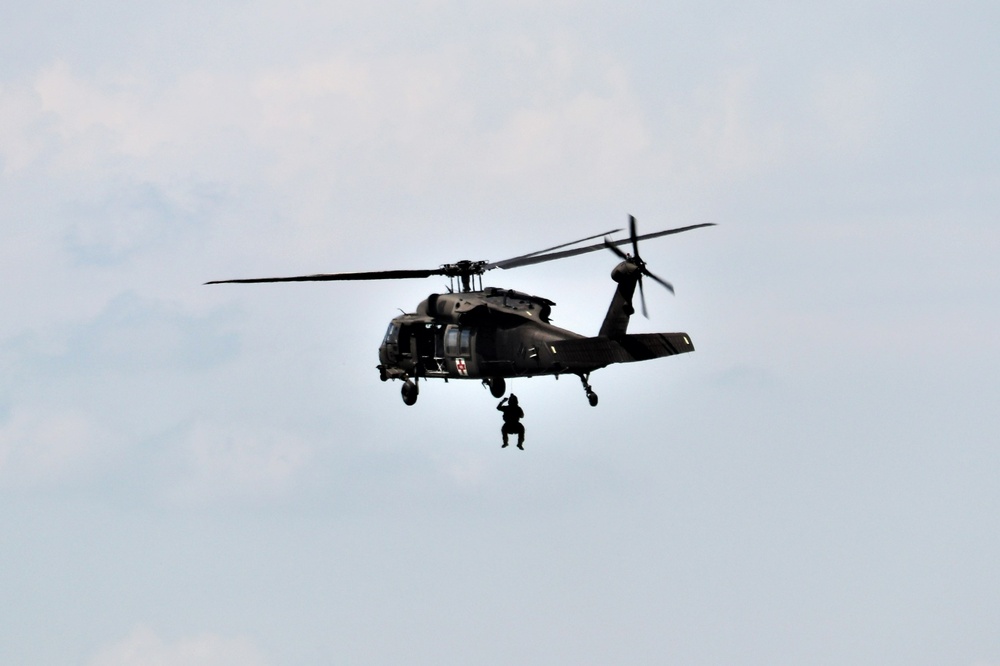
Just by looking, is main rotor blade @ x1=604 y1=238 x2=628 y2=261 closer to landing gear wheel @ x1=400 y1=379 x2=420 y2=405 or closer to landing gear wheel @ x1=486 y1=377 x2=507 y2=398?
landing gear wheel @ x1=486 y1=377 x2=507 y2=398

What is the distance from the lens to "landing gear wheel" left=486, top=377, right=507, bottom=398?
7225 centimetres

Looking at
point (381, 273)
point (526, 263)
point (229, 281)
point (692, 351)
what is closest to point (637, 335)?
point (692, 351)

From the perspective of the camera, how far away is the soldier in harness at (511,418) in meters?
72.5

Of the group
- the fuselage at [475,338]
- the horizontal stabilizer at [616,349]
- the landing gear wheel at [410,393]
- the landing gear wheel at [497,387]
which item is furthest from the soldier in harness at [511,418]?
the horizontal stabilizer at [616,349]

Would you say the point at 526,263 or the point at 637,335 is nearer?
the point at 637,335

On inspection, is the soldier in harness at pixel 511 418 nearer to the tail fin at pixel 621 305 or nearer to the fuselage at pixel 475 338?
the fuselage at pixel 475 338

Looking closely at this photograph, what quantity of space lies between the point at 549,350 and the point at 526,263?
4.45 meters

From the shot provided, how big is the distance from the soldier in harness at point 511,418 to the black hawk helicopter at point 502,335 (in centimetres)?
56

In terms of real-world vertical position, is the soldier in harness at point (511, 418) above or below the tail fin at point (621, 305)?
below

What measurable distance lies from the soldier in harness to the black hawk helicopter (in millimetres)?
564

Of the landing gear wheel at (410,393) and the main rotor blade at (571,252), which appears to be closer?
the main rotor blade at (571,252)

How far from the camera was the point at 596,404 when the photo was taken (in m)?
65.0

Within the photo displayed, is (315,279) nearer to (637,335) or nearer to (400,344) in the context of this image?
(400,344)

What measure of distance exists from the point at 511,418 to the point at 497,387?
146 centimetres
